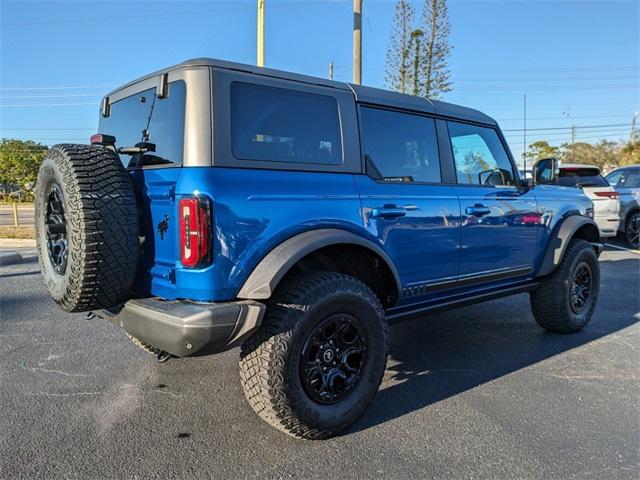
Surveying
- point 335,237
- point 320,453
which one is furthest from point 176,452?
point 335,237

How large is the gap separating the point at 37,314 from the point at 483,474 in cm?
477

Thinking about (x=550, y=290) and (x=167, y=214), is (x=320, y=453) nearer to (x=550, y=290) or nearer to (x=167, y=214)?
(x=167, y=214)

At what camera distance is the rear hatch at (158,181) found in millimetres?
2439

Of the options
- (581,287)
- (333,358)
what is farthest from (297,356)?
(581,287)

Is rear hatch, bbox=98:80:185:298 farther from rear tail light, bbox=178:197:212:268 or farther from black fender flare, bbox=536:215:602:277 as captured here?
black fender flare, bbox=536:215:602:277

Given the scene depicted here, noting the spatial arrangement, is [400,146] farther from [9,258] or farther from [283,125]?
[9,258]

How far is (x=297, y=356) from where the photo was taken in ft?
8.20

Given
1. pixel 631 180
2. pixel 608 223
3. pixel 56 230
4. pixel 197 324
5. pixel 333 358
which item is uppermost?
pixel 631 180

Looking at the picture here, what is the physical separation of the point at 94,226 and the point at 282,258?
95 cm

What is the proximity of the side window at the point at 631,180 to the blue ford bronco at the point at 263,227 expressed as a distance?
30.3ft

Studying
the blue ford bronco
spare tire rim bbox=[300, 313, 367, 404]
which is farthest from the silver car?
spare tire rim bbox=[300, 313, 367, 404]

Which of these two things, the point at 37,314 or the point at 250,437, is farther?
the point at 37,314

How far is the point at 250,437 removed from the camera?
2.65 meters

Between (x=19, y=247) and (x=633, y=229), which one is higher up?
(x=633, y=229)
